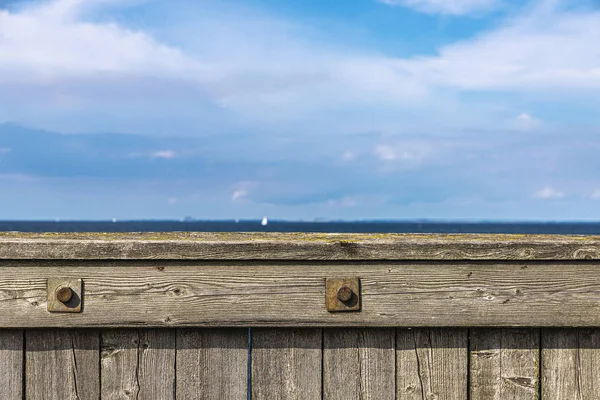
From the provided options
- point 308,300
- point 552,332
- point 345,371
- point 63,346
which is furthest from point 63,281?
point 552,332

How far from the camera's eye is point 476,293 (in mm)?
2416

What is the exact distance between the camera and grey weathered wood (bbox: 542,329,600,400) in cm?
250

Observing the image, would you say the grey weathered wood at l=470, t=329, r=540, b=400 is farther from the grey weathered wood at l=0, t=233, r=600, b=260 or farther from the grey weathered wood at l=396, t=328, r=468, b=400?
the grey weathered wood at l=0, t=233, r=600, b=260

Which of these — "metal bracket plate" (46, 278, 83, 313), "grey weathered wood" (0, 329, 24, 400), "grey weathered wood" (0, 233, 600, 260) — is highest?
"grey weathered wood" (0, 233, 600, 260)

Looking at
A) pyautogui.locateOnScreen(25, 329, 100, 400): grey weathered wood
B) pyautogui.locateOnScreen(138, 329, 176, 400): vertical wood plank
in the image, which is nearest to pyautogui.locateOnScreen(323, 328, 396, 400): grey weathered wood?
pyautogui.locateOnScreen(138, 329, 176, 400): vertical wood plank

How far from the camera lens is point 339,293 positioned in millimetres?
2361

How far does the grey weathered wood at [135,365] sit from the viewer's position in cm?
243

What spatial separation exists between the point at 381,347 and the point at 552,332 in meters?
0.70

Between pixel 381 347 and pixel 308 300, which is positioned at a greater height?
pixel 308 300

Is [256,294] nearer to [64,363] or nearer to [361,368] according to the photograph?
[361,368]

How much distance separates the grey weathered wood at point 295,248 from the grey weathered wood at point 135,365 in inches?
13.3

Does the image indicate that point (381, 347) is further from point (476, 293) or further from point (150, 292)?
point (150, 292)

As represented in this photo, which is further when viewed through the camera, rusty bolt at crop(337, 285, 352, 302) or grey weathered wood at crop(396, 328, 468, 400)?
grey weathered wood at crop(396, 328, 468, 400)

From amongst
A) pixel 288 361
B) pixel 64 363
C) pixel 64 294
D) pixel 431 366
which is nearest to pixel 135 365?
pixel 64 363
